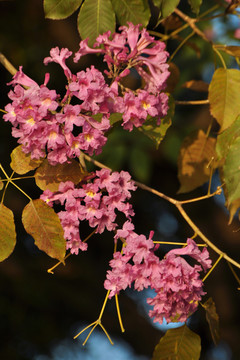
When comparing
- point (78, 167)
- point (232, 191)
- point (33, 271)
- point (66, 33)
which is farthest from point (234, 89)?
point (33, 271)

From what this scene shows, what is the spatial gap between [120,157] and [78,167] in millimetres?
1482

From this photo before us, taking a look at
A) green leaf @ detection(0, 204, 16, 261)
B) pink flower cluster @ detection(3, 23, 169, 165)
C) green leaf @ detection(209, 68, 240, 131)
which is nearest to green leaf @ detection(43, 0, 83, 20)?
pink flower cluster @ detection(3, 23, 169, 165)

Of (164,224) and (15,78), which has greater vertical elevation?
(15,78)

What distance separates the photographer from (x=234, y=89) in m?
1.37

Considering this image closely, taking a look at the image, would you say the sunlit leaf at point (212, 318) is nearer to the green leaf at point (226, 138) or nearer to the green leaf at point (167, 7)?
the green leaf at point (226, 138)

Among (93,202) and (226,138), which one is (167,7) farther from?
(93,202)

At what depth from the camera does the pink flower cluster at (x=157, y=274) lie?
1140mm

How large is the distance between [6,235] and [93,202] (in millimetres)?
183

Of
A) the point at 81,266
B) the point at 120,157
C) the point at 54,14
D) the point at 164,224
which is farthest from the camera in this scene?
the point at 164,224

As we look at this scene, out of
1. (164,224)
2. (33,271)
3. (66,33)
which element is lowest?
(164,224)

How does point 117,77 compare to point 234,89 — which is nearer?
point 117,77

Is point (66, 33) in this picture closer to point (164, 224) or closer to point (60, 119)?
point (164, 224)

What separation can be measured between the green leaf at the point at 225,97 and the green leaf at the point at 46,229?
17.4 inches

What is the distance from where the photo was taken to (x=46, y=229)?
3.83ft
